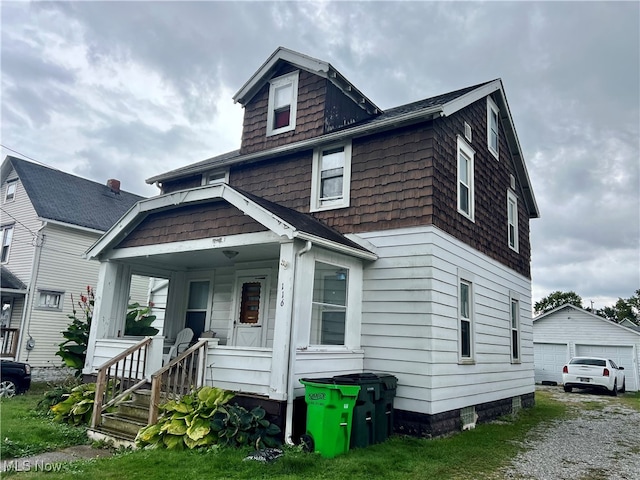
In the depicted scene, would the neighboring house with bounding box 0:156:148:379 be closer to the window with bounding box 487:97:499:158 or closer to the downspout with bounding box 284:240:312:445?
the downspout with bounding box 284:240:312:445

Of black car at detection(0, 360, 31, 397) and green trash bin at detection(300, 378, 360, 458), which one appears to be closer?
green trash bin at detection(300, 378, 360, 458)

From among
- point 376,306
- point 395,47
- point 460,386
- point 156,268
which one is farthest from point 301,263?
point 395,47

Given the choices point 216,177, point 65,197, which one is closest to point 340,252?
point 216,177

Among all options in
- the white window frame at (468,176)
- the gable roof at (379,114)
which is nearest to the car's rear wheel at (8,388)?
the gable roof at (379,114)

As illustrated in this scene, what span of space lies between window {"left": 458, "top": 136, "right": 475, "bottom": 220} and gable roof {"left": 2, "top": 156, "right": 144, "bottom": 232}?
48.4 feet

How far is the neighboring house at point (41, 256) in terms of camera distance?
16.4m

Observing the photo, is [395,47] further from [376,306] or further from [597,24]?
[376,306]

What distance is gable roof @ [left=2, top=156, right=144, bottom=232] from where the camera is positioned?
17594 millimetres

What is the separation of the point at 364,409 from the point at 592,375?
15706 mm

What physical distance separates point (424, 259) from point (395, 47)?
8.41 metres

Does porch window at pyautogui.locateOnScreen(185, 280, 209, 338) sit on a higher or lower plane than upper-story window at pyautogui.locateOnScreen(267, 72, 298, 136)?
lower

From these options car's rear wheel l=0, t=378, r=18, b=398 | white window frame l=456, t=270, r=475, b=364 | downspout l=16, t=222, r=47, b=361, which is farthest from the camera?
downspout l=16, t=222, r=47, b=361

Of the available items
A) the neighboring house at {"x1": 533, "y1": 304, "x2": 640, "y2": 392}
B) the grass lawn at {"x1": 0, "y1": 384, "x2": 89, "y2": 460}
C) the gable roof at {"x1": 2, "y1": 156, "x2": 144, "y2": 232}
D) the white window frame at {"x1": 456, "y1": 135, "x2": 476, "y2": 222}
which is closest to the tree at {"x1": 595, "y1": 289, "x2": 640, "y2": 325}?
the neighboring house at {"x1": 533, "y1": 304, "x2": 640, "y2": 392}

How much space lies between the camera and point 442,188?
8.59 meters
